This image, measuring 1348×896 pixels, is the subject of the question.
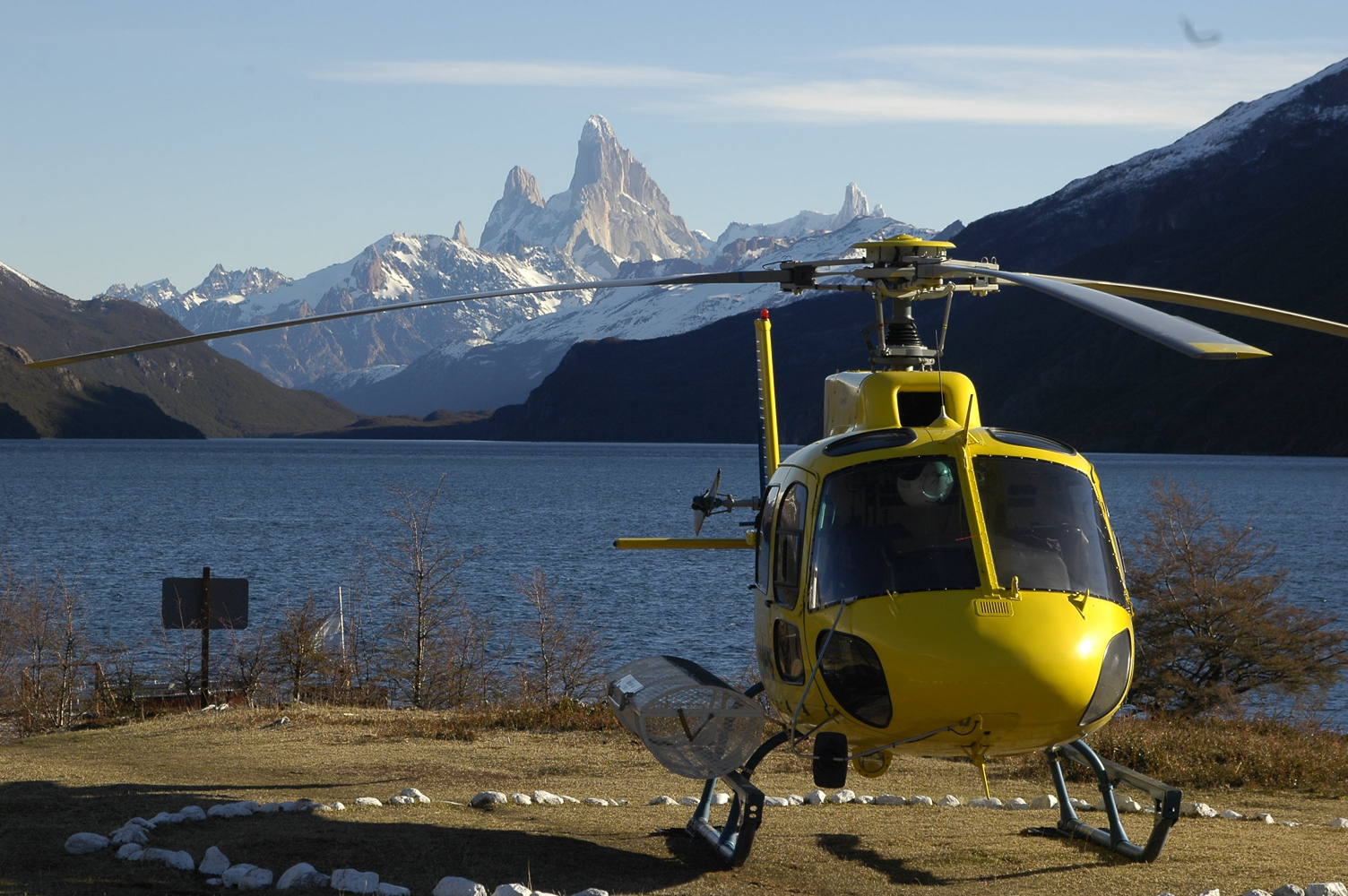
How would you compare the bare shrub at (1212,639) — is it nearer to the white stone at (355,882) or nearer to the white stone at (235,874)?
the white stone at (355,882)

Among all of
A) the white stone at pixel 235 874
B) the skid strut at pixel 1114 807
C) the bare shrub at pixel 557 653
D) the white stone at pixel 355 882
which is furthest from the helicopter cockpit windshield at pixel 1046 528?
the bare shrub at pixel 557 653

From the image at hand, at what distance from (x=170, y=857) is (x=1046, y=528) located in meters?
7.58

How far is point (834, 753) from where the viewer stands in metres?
9.88

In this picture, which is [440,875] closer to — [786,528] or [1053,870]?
[786,528]

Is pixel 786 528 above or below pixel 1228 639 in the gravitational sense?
above

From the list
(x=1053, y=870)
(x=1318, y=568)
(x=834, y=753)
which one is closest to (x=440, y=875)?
(x=834, y=753)

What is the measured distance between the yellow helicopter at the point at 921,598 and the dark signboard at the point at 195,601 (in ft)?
33.6

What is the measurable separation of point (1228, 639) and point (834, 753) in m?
21.6

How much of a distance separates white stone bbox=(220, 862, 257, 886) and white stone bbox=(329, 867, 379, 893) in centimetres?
70

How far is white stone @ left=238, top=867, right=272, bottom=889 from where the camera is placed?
10164 millimetres

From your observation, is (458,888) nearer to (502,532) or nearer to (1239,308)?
(1239,308)

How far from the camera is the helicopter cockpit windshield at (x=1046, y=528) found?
9.91m

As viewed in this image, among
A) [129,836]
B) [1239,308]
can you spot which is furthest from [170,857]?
[1239,308]

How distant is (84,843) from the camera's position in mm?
11148
